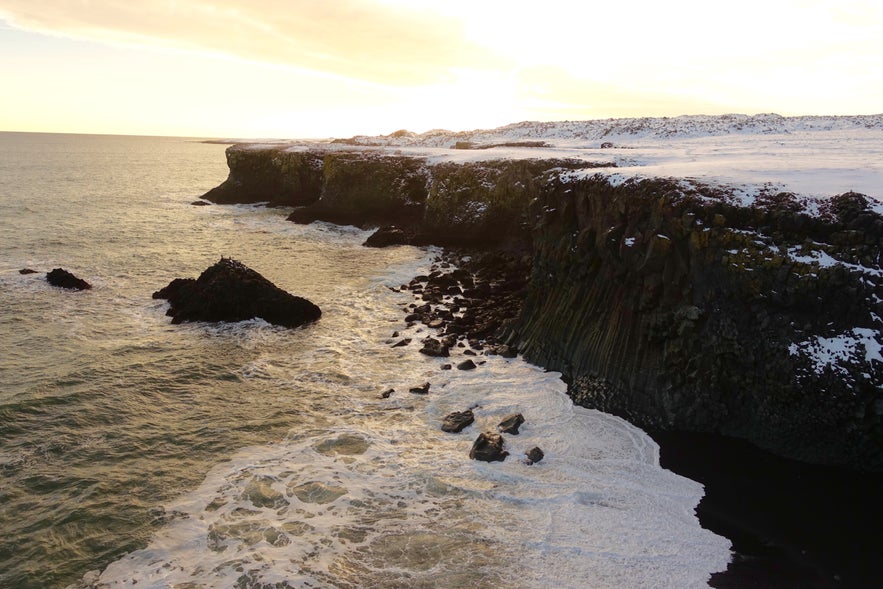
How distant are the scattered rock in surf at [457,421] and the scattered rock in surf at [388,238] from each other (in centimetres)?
2657

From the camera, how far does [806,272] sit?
14305mm

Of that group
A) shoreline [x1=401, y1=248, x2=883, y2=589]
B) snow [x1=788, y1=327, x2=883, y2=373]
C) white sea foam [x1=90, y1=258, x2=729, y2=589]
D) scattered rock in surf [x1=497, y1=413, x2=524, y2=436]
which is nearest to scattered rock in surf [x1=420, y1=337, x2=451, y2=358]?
white sea foam [x1=90, y1=258, x2=729, y2=589]

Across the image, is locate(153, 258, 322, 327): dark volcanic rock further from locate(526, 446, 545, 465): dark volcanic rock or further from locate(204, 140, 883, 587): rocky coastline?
locate(526, 446, 545, 465): dark volcanic rock

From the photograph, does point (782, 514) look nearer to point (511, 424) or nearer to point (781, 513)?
point (781, 513)

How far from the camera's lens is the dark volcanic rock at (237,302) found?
24.3m

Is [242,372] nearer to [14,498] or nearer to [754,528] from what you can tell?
[14,498]

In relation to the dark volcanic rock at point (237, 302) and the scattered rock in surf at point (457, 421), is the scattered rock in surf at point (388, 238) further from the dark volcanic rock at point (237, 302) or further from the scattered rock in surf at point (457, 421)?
the scattered rock in surf at point (457, 421)

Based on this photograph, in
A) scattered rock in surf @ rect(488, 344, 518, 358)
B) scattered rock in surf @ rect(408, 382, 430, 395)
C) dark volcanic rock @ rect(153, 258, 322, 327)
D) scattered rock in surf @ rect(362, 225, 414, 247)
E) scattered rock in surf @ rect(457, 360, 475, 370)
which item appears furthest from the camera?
scattered rock in surf @ rect(362, 225, 414, 247)

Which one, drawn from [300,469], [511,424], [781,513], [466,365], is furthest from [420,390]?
[781,513]

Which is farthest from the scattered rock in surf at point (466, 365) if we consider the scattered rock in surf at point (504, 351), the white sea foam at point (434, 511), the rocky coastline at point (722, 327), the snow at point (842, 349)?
the snow at point (842, 349)

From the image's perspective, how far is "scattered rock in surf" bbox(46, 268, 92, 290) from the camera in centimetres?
2847

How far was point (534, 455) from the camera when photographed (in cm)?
1423

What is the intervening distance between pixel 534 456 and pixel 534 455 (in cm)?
3

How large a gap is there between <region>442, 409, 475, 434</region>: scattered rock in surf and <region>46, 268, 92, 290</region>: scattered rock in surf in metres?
A: 23.5
